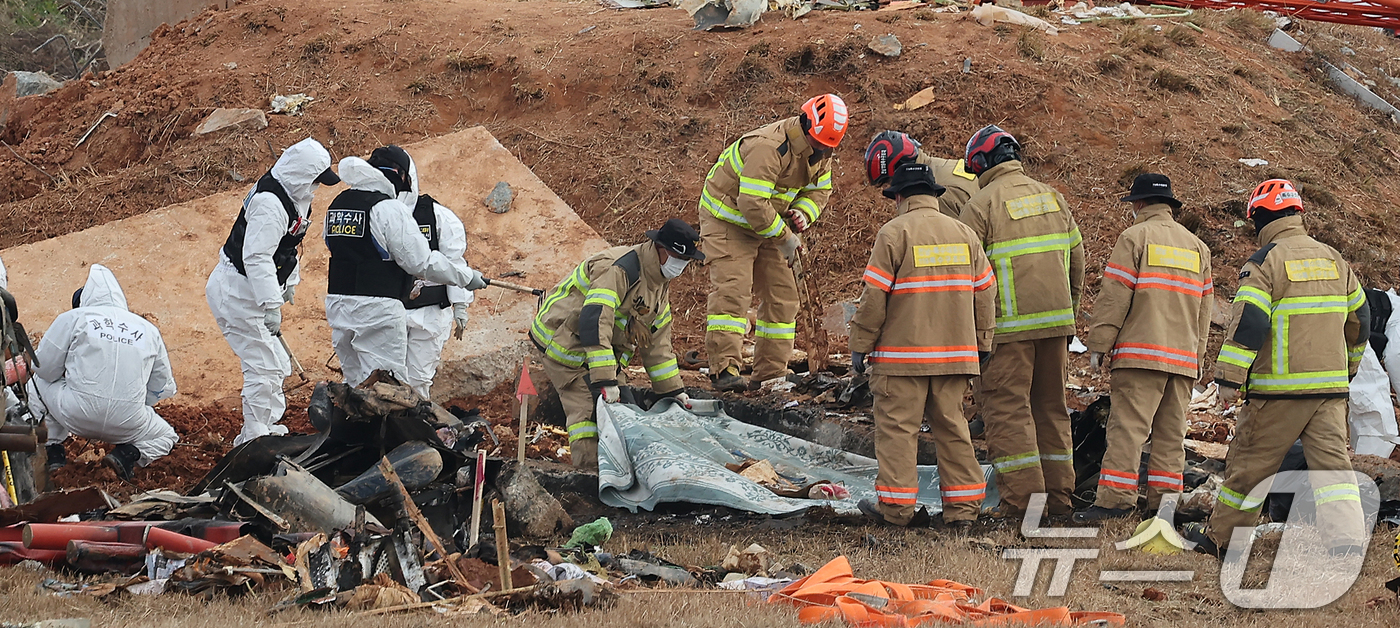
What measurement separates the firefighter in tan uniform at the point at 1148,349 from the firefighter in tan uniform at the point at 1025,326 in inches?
10.2

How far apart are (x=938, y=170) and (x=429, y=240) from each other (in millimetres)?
3509

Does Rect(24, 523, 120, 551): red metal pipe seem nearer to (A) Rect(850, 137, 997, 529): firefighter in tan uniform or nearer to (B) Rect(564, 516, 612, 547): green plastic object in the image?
(B) Rect(564, 516, 612, 547): green plastic object

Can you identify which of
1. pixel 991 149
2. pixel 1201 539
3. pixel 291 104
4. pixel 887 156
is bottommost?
pixel 1201 539

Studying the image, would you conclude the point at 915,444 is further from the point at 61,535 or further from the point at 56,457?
the point at 56,457

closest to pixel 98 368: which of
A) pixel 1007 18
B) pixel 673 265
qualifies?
pixel 673 265

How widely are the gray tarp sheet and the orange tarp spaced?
1.70 m

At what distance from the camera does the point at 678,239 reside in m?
7.23

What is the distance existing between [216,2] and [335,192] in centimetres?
568

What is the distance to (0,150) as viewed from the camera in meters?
14.1

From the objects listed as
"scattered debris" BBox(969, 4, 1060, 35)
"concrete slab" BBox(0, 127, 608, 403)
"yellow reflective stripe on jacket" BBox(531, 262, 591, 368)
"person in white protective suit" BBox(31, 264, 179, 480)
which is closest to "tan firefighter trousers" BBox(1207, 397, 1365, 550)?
"yellow reflective stripe on jacket" BBox(531, 262, 591, 368)

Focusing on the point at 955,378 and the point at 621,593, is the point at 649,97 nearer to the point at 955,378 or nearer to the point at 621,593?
the point at 955,378

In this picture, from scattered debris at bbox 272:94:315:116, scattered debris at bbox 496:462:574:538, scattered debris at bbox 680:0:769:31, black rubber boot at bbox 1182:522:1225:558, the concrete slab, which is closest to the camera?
black rubber boot at bbox 1182:522:1225:558

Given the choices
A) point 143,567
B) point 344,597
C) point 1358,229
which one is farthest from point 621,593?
point 1358,229

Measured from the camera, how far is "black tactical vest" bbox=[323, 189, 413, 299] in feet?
26.4
